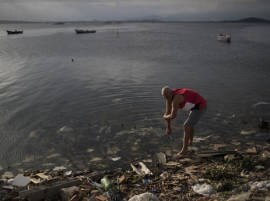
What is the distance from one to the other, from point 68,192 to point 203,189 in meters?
3.03

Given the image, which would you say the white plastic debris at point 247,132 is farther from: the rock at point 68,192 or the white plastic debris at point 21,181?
the white plastic debris at point 21,181

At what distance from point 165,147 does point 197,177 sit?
10.4 ft

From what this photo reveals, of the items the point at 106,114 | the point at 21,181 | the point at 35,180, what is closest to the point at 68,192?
the point at 35,180

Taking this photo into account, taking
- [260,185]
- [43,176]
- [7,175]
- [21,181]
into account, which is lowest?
[7,175]

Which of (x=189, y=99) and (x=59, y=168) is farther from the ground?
(x=189, y=99)

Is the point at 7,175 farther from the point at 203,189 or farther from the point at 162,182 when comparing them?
the point at 203,189

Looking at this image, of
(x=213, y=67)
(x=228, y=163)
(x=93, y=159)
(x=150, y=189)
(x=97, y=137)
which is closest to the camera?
(x=150, y=189)

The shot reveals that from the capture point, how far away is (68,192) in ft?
22.4

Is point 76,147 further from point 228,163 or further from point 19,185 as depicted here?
point 228,163

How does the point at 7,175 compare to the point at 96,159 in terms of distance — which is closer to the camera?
the point at 7,175

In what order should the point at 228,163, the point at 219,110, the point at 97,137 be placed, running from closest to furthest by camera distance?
1. the point at 228,163
2. the point at 97,137
3. the point at 219,110

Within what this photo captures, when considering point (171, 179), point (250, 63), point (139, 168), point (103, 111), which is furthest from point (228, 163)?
point (250, 63)

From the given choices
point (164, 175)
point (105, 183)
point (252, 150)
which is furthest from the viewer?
point (252, 150)

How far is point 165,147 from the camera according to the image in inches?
421
